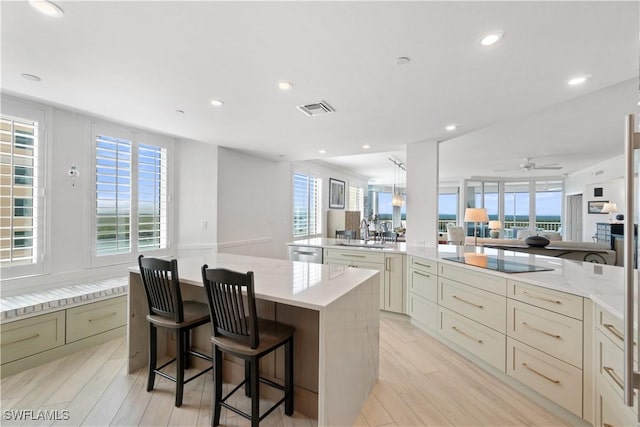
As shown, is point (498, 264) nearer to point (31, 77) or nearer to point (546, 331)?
point (546, 331)

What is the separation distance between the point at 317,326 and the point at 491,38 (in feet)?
6.82

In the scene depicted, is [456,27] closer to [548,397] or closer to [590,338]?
[590,338]

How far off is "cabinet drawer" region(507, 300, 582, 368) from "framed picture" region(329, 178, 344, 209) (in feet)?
19.0

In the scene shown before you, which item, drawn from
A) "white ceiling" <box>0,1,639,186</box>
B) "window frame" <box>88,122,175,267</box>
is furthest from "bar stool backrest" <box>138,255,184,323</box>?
"window frame" <box>88,122,175,267</box>

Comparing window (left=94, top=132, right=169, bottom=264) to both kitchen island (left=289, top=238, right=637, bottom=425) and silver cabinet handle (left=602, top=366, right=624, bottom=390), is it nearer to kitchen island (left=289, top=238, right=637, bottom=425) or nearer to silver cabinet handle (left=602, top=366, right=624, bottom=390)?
kitchen island (left=289, top=238, right=637, bottom=425)

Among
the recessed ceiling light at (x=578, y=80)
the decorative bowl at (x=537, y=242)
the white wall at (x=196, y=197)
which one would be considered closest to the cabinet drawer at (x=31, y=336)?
the white wall at (x=196, y=197)

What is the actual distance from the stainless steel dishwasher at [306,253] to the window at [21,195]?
9.60 ft

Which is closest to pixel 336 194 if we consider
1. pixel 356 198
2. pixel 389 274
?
pixel 356 198

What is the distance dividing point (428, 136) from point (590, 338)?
2.64m

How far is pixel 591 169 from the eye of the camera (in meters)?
7.52

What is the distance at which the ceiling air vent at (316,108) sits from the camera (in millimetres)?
2650

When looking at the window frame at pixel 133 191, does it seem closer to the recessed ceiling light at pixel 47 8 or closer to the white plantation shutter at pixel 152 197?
the white plantation shutter at pixel 152 197

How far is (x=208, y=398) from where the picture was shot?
2.12 meters

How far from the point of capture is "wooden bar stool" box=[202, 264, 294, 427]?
63.1 inches
